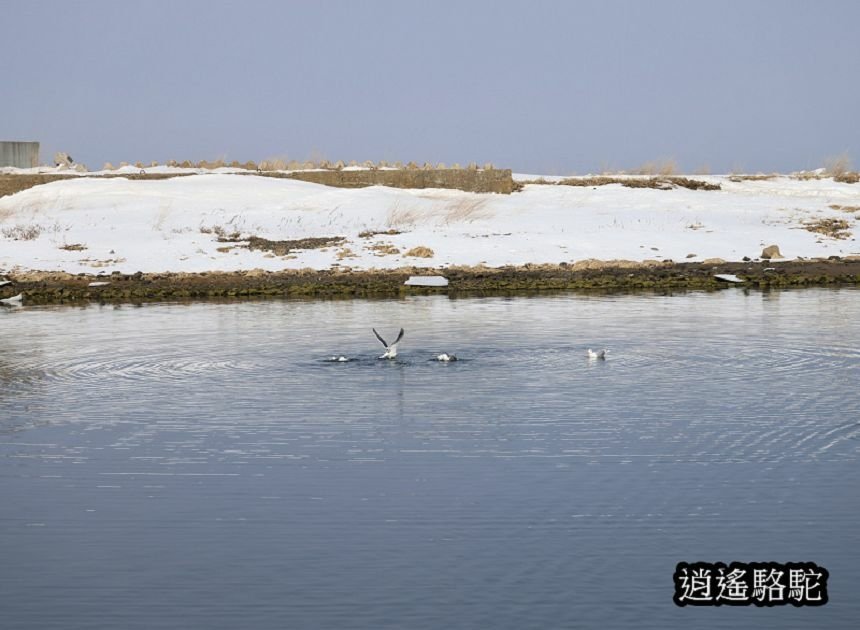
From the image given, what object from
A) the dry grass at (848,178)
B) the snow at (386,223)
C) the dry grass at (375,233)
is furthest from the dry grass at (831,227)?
the dry grass at (375,233)

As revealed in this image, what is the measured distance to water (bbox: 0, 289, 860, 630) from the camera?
774cm

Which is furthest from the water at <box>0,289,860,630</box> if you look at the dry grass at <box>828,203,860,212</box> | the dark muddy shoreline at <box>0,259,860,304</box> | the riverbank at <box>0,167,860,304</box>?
the dry grass at <box>828,203,860,212</box>

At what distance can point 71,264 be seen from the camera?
32562 mm

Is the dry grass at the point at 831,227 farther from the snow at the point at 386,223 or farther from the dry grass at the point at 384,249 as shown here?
the dry grass at the point at 384,249

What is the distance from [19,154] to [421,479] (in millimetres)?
40284

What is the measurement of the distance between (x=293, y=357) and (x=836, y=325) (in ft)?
27.2

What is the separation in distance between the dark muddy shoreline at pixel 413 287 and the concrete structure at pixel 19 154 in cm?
1697

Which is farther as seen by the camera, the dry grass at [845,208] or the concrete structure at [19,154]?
the concrete structure at [19,154]

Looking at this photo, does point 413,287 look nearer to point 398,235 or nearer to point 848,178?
point 398,235

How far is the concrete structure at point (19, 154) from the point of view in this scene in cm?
4728

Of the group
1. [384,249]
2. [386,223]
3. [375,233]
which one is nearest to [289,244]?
[375,233]

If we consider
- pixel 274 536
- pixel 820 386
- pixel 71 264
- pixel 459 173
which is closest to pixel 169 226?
pixel 71 264

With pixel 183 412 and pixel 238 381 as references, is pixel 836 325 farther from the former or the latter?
pixel 183 412

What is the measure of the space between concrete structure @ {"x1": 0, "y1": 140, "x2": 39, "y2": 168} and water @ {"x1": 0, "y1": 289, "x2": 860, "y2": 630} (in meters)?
29.4
